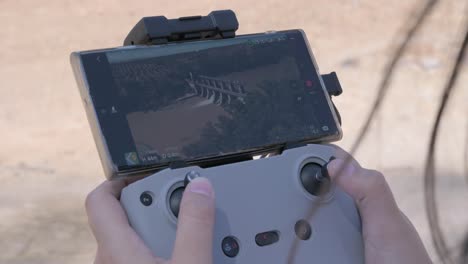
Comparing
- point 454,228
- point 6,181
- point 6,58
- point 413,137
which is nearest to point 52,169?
point 6,181

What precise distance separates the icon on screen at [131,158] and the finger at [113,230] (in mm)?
21

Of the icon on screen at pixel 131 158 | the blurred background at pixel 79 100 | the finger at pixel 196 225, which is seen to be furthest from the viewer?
the blurred background at pixel 79 100

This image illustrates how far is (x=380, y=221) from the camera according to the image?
0.65 meters

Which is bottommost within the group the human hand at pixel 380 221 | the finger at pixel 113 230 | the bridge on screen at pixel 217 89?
the human hand at pixel 380 221

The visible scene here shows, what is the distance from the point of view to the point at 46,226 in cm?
179

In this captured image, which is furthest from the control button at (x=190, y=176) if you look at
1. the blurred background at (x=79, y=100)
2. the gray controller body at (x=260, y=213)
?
the blurred background at (x=79, y=100)

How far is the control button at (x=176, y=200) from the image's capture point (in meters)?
0.64

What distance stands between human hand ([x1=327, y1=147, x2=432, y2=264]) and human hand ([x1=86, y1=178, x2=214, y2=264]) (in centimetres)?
11

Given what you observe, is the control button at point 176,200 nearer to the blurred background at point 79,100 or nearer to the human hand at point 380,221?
the human hand at point 380,221

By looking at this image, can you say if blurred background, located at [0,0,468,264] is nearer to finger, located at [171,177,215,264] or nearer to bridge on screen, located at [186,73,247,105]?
bridge on screen, located at [186,73,247,105]

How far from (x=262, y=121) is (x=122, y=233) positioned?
18cm

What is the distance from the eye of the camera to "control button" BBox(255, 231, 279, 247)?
0.65 metres

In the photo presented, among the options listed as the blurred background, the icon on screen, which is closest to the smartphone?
the icon on screen

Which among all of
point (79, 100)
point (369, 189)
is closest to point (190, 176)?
point (369, 189)
